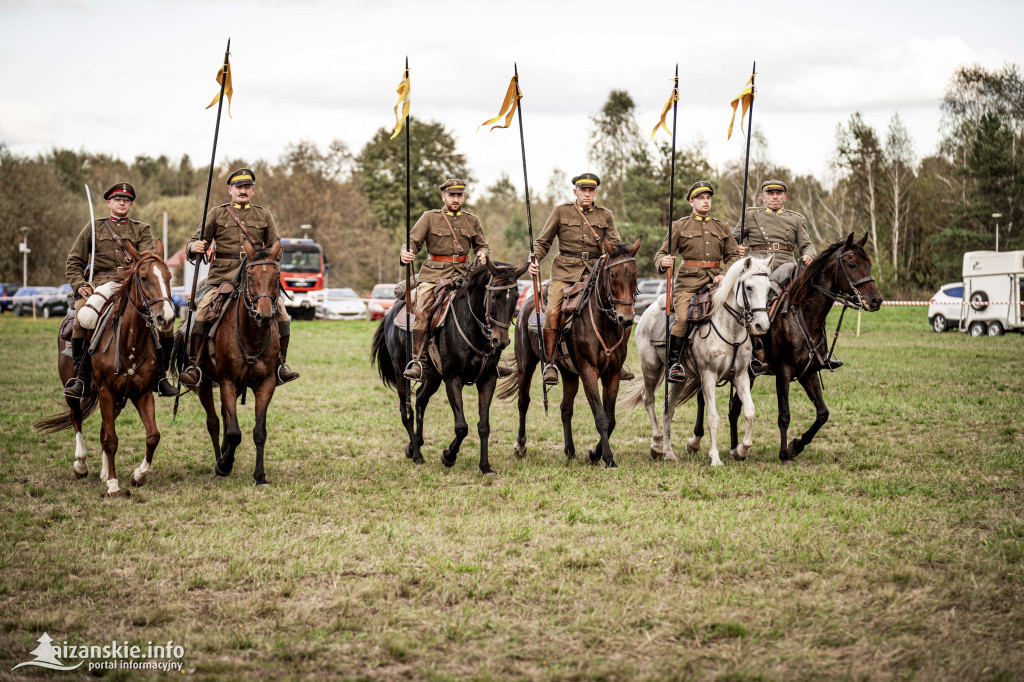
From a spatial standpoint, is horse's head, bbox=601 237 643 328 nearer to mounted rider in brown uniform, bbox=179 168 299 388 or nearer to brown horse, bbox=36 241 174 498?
mounted rider in brown uniform, bbox=179 168 299 388

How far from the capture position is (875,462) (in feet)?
33.1

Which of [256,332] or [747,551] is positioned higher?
[256,332]

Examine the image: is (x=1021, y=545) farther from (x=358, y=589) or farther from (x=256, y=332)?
(x=256, y=332)

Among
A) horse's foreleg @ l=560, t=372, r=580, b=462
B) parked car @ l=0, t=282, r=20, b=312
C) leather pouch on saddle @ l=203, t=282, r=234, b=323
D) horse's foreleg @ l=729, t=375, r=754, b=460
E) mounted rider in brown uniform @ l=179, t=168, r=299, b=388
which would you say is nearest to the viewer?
leather pouch on saddle @ l=203, t=282, r=234, b=323

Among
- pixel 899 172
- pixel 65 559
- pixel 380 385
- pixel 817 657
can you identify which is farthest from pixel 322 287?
pixel 817 657

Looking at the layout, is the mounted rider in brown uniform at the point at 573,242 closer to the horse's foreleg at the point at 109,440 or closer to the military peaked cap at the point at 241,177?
the military peaked cap at the point at 241,177

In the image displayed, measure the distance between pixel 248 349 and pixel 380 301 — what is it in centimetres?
3271

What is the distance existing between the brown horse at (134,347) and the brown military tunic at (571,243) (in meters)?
4.30

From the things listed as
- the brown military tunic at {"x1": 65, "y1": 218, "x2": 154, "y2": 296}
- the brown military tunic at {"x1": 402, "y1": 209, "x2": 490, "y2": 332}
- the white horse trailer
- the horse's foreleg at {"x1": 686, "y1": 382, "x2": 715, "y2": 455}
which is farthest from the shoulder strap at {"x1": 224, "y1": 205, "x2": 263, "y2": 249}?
the white horse trailer

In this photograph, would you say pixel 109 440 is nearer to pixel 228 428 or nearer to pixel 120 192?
pixel 228 428

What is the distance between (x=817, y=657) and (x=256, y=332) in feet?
21.7

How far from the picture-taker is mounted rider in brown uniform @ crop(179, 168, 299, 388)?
9750 millimetres

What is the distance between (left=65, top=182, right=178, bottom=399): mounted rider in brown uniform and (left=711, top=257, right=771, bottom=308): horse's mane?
6084 mm

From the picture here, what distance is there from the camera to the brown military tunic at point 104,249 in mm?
9633
